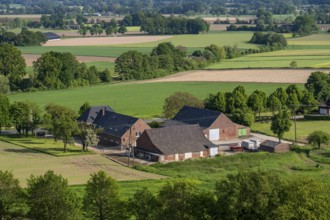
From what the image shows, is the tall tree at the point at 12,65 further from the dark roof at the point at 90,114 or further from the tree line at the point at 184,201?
the tree line at the point at 184,201

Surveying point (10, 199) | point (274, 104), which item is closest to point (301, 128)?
point (274, 104)

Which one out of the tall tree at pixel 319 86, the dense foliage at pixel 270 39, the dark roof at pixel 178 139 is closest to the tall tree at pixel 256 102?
the tall tree at pixel 319 86

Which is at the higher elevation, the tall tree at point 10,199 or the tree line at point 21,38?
the tree line at point 21,38

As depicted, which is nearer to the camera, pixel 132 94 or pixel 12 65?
pixel 132 94

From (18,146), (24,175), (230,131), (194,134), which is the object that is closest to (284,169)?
(194,134)

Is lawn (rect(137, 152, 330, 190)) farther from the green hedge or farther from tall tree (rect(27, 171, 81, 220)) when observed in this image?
the green hedge

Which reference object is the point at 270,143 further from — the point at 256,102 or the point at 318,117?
the point at 318,117
